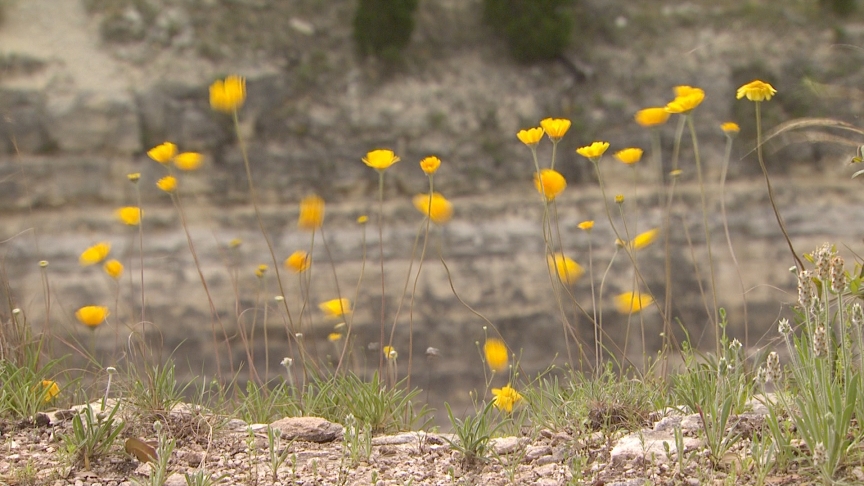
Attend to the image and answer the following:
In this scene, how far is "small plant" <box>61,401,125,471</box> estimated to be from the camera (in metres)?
2.56

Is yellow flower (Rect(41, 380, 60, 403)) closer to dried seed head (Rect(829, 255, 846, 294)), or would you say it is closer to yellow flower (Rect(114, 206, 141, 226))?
yellow flower (Rect(114, 206, 141, 226))

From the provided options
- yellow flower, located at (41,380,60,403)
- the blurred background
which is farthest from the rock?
the blurred background

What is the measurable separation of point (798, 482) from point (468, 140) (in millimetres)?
13910

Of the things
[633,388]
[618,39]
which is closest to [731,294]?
[618,39]

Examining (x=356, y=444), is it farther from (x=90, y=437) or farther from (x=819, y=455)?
(x=819, y=455)

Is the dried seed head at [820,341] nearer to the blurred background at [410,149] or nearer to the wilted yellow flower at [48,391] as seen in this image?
the wilted yellow flower at [48,391]

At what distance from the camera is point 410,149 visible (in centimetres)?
1569

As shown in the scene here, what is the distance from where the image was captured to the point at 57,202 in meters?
14.1

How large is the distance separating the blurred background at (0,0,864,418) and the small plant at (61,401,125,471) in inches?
422

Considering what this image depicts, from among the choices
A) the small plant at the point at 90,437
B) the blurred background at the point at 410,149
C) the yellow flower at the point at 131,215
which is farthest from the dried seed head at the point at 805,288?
the blurred background at the point at 410,149

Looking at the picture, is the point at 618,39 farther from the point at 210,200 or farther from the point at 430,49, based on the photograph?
the point at 210,200

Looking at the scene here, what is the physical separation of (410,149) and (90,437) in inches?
524

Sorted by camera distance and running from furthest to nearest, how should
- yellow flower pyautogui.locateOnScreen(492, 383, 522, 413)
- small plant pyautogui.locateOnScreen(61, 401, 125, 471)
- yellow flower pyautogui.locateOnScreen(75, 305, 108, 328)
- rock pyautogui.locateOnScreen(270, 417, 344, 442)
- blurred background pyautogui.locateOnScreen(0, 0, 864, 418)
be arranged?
blurred background pyautogui.locateOnScreen(0, 0, 864, 418), yellow flower pyautogui.locateOnScreen(75, 305, 108, 328), yellow flower pyautogui.locateOnScreen(492, 383, 522, 413), rock pyautogui.locateOnScreen(270, 417, 344, 442), small plant pyautogui.locateOnScreen(61, 401, 125, 471)

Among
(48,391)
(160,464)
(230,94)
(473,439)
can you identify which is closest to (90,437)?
(160,464)
